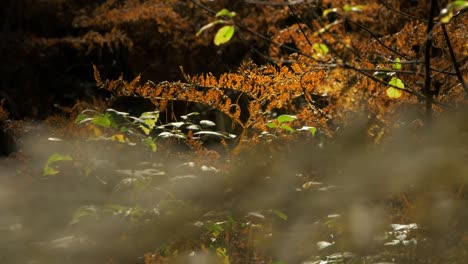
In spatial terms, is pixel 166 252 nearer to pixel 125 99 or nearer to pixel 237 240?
pixel 237 240

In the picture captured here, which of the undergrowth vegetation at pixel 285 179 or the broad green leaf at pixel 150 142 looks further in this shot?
the broad green leaf at pixel 150 142

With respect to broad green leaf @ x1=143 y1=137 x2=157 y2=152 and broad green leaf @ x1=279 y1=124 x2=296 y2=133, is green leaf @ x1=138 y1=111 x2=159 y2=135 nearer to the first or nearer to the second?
broad green leaf @ x1=143 y1=137 x2=157 y2=152

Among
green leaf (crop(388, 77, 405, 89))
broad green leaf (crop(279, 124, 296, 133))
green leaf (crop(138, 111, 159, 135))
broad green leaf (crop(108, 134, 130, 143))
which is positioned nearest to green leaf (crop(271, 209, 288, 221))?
broad green leaf (crop(279, 124, 296, 133))

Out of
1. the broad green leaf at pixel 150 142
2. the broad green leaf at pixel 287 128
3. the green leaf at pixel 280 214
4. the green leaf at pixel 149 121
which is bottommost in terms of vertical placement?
the green leaf at pixel 280 214

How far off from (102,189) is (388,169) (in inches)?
56.2

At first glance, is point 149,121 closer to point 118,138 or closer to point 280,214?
point 118,138

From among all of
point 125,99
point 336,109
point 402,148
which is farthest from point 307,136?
point 125,99

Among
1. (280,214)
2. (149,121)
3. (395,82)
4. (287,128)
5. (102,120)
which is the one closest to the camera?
(395,82)

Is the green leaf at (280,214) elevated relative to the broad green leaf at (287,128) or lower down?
lower down

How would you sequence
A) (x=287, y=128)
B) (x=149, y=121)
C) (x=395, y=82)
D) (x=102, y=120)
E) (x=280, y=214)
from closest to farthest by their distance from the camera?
(x=395, y=82), (x=280, y=214), (x=102, y=120), (x=287, y=128), (x=149, y=121)

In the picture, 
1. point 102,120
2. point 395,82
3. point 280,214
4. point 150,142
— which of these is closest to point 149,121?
point 150,142

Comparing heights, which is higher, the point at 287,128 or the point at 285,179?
the point at 287,128

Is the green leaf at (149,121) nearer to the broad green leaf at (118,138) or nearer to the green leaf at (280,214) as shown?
the broad green leaf at (118,138)

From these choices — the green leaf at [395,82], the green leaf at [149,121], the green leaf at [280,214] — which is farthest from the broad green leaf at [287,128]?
the green leaf at [395,82]
